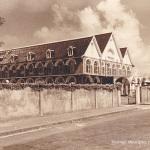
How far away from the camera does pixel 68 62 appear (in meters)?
41.2

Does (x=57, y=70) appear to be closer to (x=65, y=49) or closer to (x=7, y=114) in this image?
(x=65, y=49)

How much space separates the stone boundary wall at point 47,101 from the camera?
12930 millimetres

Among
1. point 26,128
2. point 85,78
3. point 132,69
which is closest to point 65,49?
point 85,78

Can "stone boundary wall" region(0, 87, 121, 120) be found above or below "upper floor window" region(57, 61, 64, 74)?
below

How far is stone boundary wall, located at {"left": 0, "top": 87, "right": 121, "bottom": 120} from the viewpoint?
42.4ft

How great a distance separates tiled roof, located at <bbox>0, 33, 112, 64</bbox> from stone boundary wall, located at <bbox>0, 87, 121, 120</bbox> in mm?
20681

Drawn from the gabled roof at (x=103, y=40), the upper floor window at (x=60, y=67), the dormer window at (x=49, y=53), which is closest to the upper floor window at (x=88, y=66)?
the upper floor window at (x=60, y=67)

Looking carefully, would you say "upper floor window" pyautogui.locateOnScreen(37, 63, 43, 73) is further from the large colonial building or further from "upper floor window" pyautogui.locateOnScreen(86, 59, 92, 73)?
"upper floor window" pyautogui.locateOnScreen(86, 59, 92, 73)

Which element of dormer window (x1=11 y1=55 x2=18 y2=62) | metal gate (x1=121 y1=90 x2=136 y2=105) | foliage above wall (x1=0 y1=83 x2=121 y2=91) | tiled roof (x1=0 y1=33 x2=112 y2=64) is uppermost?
tiled roof (x1=0 y1=33 x2=112 y2=64)

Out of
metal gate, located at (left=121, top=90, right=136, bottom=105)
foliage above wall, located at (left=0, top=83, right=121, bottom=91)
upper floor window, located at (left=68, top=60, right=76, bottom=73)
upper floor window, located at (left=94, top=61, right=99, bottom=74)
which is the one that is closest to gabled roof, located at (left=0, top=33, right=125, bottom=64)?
upper floor window, located at (left=68, top=60, right=76, bottom=73)

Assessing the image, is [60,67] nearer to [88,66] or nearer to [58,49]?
[58,49]

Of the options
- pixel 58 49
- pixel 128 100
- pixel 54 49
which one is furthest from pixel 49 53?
pixel 128 100

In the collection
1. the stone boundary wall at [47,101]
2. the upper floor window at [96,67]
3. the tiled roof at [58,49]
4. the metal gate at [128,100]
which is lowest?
the metal gate at [128,100]

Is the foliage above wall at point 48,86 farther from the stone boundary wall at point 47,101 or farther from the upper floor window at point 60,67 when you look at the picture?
the upper floor window at point 60,67
